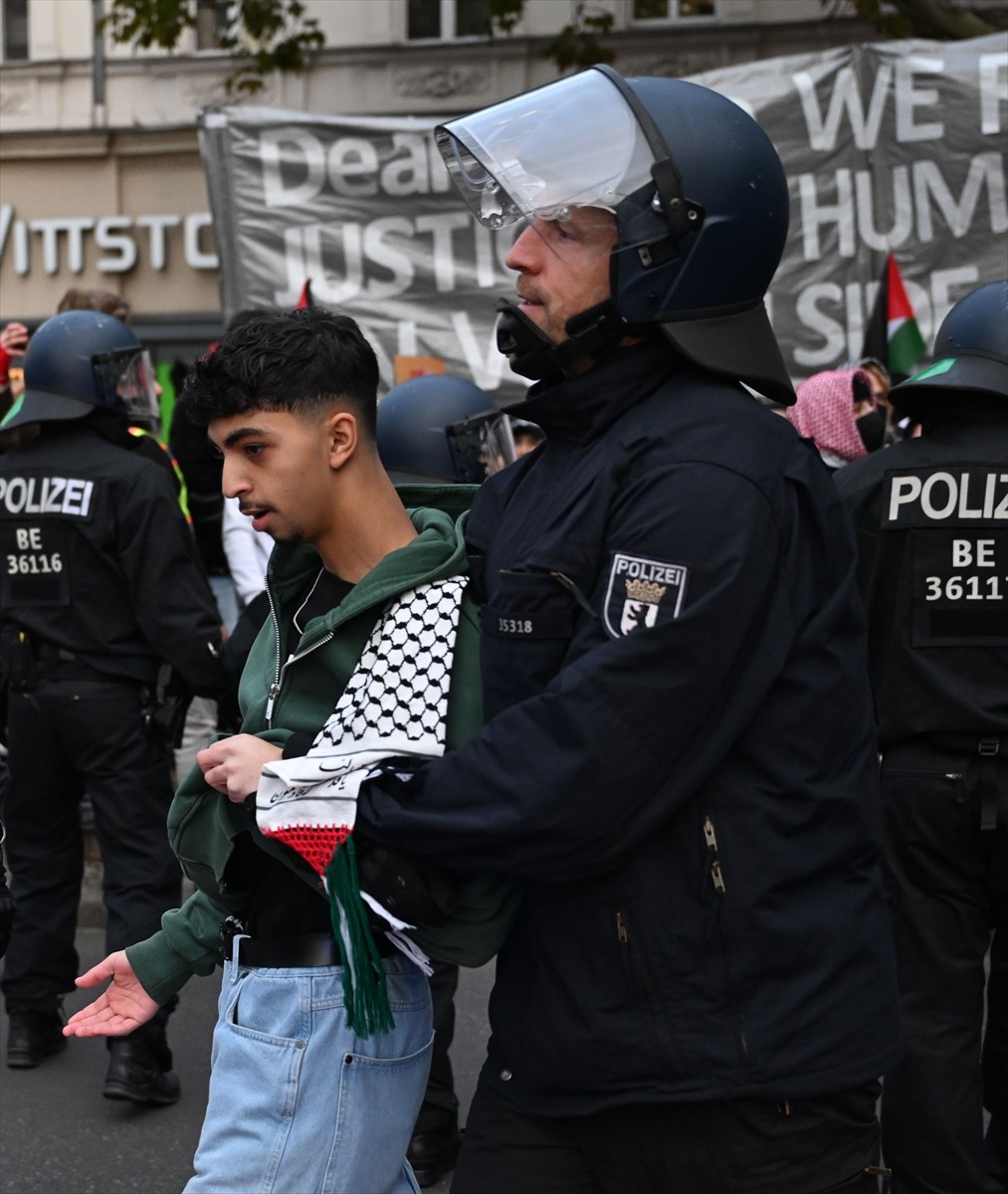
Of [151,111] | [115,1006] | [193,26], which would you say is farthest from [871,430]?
[151,111]

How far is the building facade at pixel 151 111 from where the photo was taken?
53.8 feet

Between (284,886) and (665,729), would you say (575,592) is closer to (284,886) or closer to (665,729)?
(665,729)

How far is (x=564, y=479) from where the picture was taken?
205 cm

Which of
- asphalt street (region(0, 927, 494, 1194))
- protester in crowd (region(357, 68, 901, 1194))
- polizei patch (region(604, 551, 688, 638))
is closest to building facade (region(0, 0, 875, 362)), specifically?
asphalt street (region(0, 927, 494, 1194))

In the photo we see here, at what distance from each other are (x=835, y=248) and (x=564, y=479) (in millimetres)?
6735

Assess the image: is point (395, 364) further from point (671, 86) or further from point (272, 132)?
point (671, 86)

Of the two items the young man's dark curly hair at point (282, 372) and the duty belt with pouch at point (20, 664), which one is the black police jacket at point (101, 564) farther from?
the young man's dark curly hair at point (282, 372)

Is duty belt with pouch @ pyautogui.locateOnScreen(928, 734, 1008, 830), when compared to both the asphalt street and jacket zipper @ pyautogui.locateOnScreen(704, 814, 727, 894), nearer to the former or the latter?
the asphalt street

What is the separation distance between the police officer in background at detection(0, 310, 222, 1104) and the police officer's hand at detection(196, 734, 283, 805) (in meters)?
2.75

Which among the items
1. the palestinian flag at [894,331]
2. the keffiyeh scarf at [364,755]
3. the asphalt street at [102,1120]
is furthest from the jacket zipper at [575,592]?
the palestinian flag at [894,331]

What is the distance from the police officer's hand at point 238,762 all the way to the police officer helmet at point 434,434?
7.53ft

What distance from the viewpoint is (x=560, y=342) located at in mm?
2076

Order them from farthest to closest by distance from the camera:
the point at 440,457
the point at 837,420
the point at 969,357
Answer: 1. the point at 837,420
2. the point at 440,457
3. the point at 969,357

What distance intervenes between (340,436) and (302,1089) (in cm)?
86
